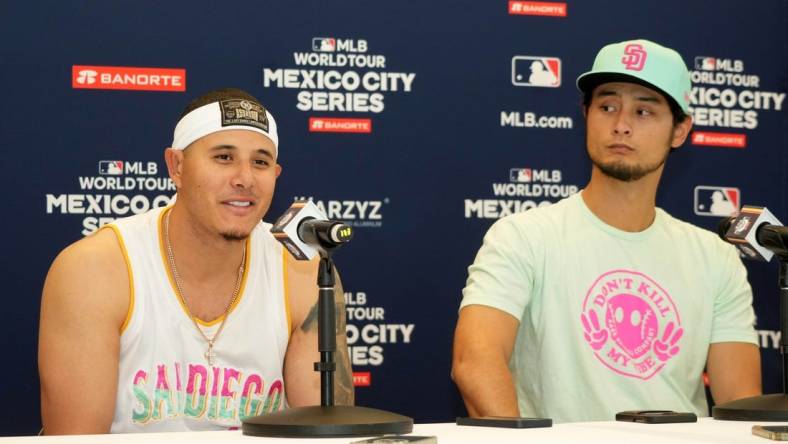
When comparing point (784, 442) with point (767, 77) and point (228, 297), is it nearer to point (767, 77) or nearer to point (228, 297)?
point (228, 297)

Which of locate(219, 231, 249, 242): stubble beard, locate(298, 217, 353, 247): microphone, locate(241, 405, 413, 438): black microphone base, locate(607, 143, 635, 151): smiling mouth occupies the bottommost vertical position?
locate(241, 405, 413, 438): black microphone base

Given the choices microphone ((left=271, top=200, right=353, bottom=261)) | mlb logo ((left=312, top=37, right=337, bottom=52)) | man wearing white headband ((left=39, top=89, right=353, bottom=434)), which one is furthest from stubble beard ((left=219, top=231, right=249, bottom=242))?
mlb logo ((left=312, top=37, right=337, bottom=52))

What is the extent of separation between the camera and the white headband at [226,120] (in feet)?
7.89

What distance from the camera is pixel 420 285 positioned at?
335 cm

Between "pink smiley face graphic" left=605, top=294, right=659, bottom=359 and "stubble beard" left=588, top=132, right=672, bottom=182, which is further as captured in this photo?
"stubble beard" left=588, top=132, right=672, bottom=182

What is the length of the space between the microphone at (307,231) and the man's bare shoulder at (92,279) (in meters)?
0.73

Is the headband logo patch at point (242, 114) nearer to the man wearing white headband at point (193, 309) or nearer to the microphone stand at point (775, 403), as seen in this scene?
the man wearing white headband at point (193, 309)

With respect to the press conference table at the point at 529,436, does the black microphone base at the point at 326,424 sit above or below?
above

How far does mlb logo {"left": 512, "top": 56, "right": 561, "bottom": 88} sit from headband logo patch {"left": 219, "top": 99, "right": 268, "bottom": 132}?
125cm

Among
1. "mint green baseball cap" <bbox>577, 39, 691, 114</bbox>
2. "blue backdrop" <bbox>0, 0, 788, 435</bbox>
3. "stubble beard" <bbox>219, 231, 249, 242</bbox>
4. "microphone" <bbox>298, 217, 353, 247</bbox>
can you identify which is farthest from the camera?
"blue backdrop" <bbox>0, 0, 788, 435</bbox>

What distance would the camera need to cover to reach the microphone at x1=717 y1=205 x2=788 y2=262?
5.90 ft

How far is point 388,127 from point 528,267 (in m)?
0.87

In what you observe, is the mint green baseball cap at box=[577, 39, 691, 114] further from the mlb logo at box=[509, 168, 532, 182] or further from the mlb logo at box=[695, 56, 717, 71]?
the mlb logo at box=[695, 56, 717, 71]

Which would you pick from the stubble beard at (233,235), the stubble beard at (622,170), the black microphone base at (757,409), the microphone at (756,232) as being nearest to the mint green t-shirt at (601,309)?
the stubble beard at (622,170)
